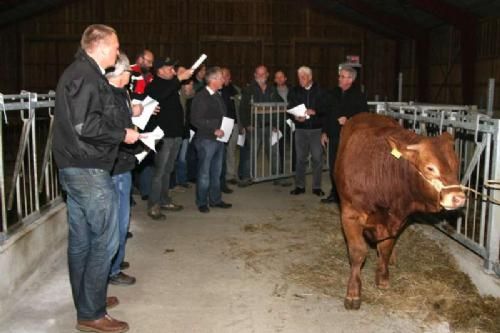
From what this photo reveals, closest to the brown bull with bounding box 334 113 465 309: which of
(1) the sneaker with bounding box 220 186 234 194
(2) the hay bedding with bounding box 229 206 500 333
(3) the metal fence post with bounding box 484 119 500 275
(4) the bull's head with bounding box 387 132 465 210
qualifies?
(4) the bull's head with bounding box 387 132 465 210

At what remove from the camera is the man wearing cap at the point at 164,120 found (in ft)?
20.8

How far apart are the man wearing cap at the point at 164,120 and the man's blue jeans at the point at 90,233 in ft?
9.26

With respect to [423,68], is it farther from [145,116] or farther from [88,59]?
[88,59]

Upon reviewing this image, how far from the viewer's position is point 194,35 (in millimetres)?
20734

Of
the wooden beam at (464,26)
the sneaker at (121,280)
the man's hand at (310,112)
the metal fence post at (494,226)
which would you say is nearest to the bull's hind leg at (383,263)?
the metal fence post at (494,226)

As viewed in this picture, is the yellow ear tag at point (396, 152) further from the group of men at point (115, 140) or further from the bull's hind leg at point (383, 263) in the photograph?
the group of men at point (115, 140)

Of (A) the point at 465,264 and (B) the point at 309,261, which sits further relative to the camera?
(B) the point at 309,261

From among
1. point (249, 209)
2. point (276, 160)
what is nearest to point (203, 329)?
point (249, 209)

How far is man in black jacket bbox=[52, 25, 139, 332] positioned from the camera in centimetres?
324

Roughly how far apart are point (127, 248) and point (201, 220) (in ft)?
4.54

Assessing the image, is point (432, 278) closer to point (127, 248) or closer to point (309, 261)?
point (309, 261)

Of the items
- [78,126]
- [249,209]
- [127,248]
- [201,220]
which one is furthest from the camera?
[249,209]

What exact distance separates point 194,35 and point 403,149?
1793cm

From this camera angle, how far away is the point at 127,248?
18.2 feet
